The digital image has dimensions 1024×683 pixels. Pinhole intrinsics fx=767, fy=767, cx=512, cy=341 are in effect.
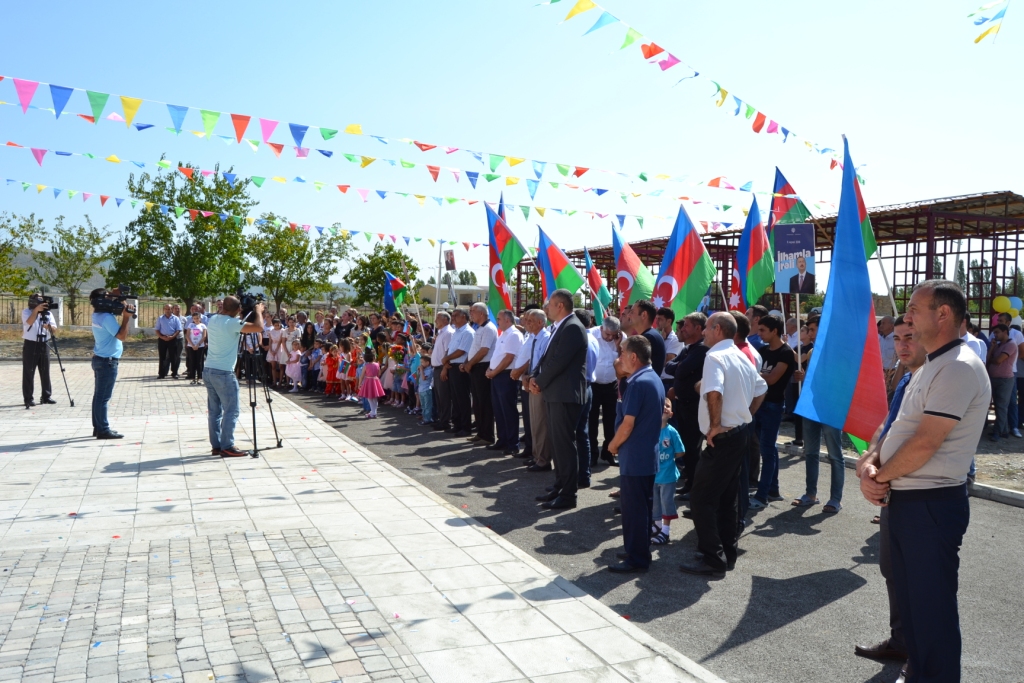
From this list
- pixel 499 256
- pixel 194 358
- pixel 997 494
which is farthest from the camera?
pixel 194 358

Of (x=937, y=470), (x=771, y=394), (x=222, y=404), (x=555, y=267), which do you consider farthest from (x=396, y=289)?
(x=937, y=470)

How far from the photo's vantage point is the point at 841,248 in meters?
6.25

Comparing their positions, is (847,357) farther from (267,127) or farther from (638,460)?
(267,127)

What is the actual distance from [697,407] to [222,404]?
5832 mm

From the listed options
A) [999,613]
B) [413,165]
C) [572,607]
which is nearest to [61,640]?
[572,607]

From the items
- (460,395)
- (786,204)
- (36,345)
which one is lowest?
(460,395)

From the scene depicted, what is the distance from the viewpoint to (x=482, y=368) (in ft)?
36.7

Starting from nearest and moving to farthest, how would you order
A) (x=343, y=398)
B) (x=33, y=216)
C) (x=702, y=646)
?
(x=702, y=646) → (x=343, y=398) → (x=33, y=216)

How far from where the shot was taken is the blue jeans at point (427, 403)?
13133 millimetres

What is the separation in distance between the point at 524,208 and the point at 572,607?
11.7 metres

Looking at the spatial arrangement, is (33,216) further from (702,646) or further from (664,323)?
(702,646)

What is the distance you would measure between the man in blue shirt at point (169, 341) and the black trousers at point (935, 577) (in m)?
19.7

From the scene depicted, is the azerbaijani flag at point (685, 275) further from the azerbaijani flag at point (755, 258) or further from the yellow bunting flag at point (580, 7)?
the yellow bunting flag at point (580, 7)

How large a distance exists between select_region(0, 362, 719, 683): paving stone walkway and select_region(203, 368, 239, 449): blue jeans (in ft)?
2.44
